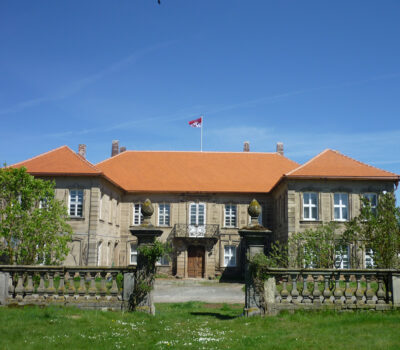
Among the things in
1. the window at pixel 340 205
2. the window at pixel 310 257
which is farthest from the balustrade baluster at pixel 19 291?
the window at pixel 340 205

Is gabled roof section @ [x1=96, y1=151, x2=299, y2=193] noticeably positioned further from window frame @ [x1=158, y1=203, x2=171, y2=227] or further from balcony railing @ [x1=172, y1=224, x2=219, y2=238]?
balcony railing @ [x1=172, y1=224, x2=219, y2=238]

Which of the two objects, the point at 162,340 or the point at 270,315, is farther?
the point at 270,315

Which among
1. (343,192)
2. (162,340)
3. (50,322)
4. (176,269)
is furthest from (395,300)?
(176,269)

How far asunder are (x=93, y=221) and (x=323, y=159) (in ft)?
47.8

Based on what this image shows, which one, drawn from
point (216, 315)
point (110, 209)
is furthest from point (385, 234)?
point (110, 209)

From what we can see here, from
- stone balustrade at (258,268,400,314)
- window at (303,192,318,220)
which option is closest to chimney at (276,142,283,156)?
window at (303,192,318,220)

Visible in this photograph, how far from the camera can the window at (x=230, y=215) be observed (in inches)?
1213

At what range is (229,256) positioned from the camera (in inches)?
1201

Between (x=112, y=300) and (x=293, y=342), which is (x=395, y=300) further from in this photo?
(x=112, y=300)

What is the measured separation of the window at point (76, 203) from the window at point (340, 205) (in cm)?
1519

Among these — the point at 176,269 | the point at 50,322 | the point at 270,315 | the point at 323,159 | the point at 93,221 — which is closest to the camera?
the point at 50,322

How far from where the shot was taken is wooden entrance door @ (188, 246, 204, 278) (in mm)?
30250

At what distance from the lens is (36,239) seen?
14.9 metres

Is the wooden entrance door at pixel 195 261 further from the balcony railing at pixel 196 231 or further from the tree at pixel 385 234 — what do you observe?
the tree at pixel 385 234
